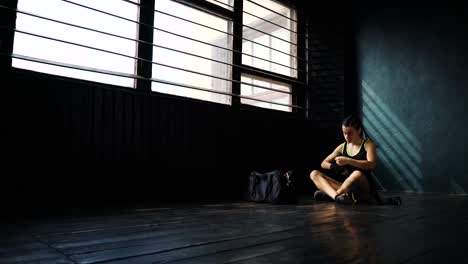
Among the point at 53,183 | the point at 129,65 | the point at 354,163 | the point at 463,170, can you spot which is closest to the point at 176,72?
the point at 129,65

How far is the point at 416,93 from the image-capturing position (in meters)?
3.95

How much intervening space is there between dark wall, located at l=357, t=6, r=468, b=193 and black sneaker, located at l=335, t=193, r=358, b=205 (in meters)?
1.44

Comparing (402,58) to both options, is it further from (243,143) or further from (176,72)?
(176,72)

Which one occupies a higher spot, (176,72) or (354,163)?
(176,72)

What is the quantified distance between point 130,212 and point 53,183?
0.69 m

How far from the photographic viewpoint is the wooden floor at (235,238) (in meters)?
1.05

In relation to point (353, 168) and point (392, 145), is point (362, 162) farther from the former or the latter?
point (392, 145)

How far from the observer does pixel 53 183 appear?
93.3 inches

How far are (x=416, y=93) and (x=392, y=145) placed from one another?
65 cm

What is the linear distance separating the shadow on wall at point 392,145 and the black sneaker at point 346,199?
1.43 m

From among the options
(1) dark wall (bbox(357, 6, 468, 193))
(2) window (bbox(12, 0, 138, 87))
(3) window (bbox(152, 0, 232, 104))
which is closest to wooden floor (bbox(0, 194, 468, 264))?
(2) window (bbox(12, 0, 138, 87))

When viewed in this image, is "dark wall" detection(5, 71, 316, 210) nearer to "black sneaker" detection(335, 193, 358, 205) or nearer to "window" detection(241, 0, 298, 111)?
"window" detection(241, 0, 298, 111)

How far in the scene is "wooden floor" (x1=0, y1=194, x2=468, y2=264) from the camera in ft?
3.45

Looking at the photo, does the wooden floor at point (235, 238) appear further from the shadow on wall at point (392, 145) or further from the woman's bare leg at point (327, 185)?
the shadow on wall at point (392, 145)
